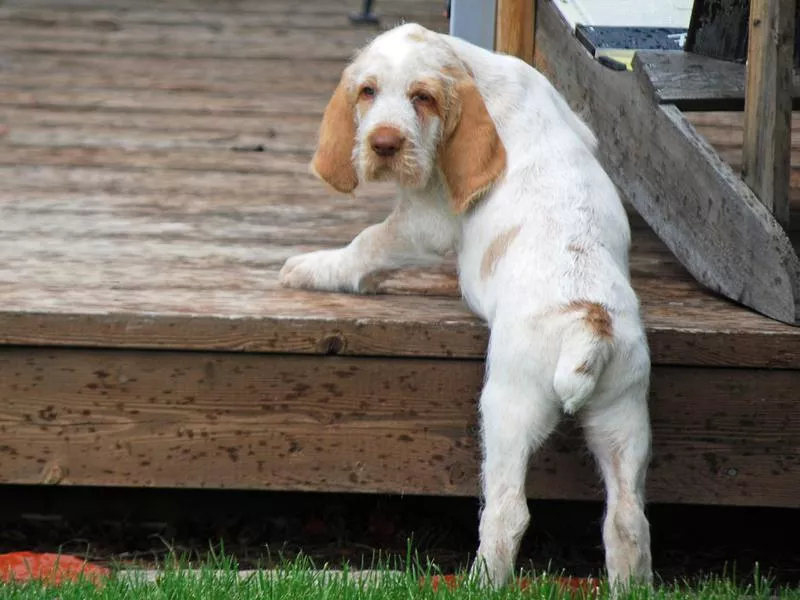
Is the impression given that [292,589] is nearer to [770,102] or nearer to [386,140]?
[386,140]

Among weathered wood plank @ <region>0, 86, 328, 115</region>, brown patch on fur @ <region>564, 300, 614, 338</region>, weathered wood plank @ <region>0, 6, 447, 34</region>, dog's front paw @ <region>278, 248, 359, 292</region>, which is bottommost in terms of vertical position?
weathered wood plank @ <region>0, 86, 328, 115</region>

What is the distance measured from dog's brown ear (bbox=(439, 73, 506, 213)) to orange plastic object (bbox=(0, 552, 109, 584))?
4.19ft

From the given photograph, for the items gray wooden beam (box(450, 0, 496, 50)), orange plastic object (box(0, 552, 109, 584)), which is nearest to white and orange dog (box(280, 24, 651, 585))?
orange plastic object (box(0, 552, 109, 584))

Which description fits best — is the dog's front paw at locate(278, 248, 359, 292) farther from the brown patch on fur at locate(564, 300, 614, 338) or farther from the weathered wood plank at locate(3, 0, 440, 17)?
the weathered wood plank at locate(3, 0, 440, 17)

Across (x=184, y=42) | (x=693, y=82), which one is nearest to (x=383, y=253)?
(x=693, y=82)

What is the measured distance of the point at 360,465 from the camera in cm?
377

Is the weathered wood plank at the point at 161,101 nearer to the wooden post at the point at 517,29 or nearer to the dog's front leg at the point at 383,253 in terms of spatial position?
the wooden post at the point at 517,29

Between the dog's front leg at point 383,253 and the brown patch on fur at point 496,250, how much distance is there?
254mm

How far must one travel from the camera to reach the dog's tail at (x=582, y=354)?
9.62 feet

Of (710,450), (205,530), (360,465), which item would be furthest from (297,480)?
(710,450)

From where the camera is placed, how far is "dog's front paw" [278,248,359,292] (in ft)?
13.0

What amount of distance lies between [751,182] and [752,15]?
0.48m

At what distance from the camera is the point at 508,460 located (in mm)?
3092

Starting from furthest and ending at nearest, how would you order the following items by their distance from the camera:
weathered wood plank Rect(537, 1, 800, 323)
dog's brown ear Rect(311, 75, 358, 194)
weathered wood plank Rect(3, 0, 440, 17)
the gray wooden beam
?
weathered wood plank Rect(3, 0, 440, 17) < the gray wooden beam < weathered wood plank Rect(537, 1, 800, 323) < dog's brown ear Rect(311, 75, 358, 194)
